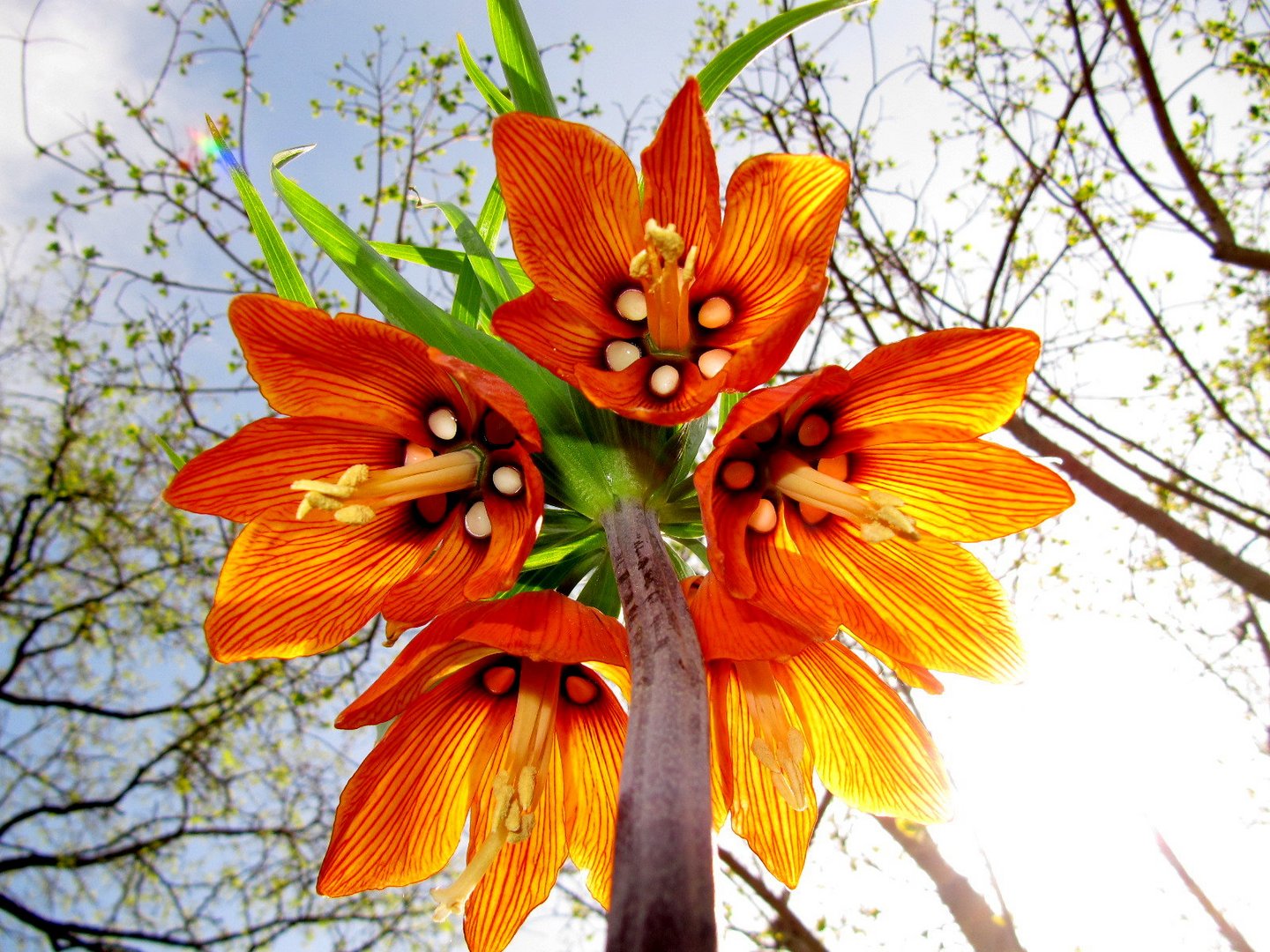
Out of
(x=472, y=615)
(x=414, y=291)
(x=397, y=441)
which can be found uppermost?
(x=414, y=291)

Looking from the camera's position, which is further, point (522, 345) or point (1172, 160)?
point (1172, 160)

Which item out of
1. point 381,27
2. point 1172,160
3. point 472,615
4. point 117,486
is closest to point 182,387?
point 117,486

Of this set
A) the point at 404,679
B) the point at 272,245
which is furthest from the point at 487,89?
the point at 404,679

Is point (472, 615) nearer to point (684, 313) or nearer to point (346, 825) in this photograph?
point (346, 825)

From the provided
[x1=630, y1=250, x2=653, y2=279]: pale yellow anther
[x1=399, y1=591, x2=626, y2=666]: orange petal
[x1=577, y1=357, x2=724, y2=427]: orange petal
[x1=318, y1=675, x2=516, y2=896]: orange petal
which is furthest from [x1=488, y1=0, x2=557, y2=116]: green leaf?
[x1=318, y1=675, x2=516, y2=896]: orange petal

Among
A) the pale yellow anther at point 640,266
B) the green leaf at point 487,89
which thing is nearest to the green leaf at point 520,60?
the green leaf at point 487,89

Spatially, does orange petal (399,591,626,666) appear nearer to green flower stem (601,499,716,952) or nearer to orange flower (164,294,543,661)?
orange flower (164,294,543,661)

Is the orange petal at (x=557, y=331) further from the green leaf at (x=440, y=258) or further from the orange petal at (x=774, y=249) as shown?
the green leaf at (x=440, y=258)
